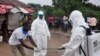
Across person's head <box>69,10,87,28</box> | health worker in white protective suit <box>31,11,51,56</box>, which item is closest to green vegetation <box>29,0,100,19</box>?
health worker in white protective suit <box>31,11,51,56</box>

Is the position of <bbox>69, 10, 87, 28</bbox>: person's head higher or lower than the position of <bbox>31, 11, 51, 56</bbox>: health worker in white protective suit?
higher

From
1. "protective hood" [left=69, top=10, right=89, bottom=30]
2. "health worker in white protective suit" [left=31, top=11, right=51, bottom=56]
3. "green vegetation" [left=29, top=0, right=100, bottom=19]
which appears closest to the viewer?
"protective hood" [left=69, top=10, right=89, bottom=30]

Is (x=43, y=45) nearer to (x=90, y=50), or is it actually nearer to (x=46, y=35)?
(x=46, y=35)

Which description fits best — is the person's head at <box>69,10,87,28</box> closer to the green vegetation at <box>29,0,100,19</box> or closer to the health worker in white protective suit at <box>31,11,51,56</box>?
the health worker in white protective suit at <box>31,11,51,56</box>

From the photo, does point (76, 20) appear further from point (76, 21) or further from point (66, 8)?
point (66, 8)

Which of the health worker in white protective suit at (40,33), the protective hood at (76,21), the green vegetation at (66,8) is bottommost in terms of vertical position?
the green vegetation at (66,8)

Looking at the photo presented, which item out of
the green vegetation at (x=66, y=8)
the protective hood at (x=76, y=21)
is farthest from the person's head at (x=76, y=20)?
the green vegetation at (x=66, y=8)

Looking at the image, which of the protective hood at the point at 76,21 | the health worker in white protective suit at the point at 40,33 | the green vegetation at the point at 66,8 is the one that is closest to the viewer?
the protective hood at the point at 76,21

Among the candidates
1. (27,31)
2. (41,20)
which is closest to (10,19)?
(41,20)

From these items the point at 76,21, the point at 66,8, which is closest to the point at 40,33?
the point at 76,21

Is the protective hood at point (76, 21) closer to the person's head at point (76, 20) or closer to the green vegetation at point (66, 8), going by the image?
the person's head at point (76, 20)

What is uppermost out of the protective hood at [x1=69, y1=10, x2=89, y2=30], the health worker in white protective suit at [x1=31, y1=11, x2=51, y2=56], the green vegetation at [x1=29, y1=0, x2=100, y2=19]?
the protective hood at [x1=69, y1=10, x2=89, y2=30]

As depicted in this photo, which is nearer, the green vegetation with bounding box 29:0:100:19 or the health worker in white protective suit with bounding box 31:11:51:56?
the health worker in white protective suit with bounding box 31:11:51:56

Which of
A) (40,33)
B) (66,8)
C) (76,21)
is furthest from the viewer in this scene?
(66,8)
